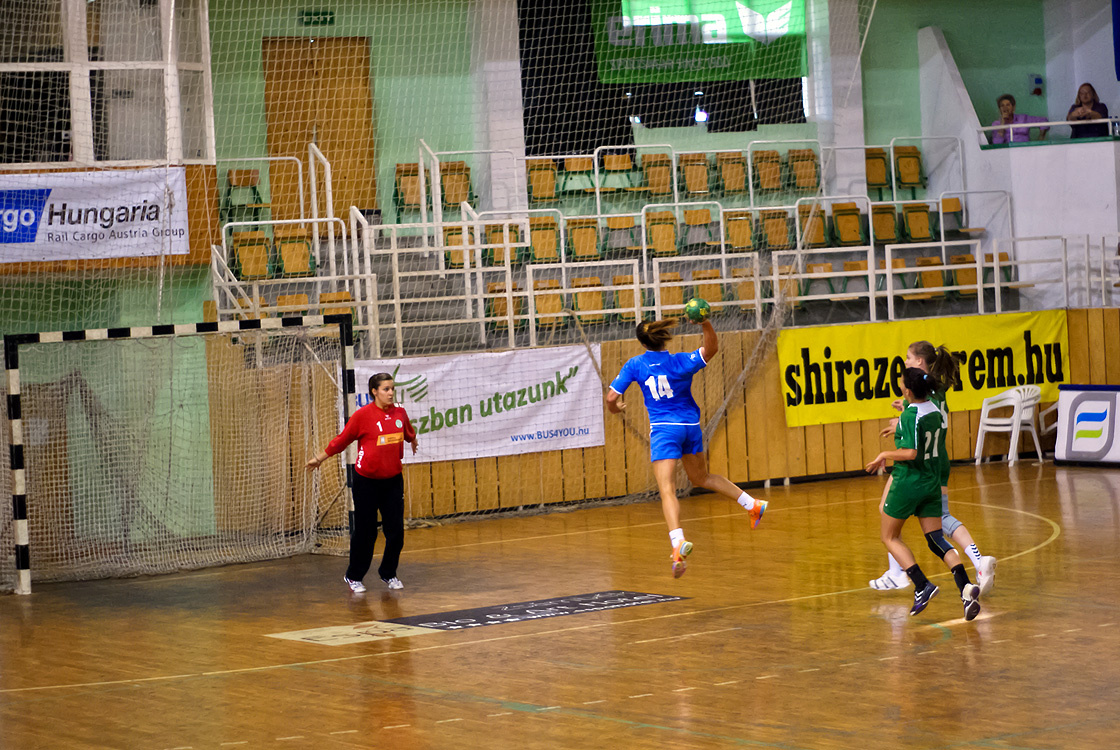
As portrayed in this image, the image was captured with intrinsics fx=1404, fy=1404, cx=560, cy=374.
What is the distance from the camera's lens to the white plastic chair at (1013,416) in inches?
777

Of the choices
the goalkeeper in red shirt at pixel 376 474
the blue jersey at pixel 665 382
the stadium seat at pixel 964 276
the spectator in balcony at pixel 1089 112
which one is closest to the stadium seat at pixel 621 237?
the stadium seat at pixel 964 276

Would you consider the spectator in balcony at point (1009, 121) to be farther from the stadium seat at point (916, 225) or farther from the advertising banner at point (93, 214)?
the advertising banner at point (93, 214)

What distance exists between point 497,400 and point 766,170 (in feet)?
27.6

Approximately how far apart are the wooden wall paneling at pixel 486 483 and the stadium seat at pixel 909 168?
36.2 ft

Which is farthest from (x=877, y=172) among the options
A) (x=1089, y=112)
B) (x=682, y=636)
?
(x=682, y=636)

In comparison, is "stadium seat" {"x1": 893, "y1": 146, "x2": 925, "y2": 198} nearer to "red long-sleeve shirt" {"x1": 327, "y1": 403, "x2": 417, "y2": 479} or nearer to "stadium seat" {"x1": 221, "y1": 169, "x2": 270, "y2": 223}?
"stadium seat" {"x1": 221, "y1": 169, "x2": 270, "y2": 223}

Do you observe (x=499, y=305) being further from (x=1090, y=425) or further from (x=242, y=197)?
(x=1090, y=425)

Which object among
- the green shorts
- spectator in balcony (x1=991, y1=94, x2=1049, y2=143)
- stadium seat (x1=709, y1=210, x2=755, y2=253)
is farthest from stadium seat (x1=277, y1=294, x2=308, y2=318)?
spectator in balcony (x1=991, y1=94, x2=1049, y2=143)

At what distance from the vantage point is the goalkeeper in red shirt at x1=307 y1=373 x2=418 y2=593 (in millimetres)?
A: 12234

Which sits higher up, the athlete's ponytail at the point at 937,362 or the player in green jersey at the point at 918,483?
the athlete's ponytail at the point at 937,362

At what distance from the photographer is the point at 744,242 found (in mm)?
22016

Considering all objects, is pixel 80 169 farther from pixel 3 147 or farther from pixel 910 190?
pixel 910 190

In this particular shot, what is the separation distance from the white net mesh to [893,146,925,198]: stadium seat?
12.3 meters

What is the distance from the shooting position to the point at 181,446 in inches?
632
